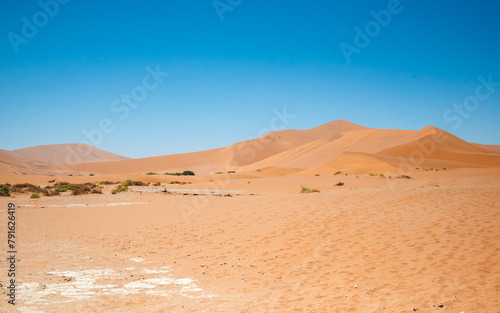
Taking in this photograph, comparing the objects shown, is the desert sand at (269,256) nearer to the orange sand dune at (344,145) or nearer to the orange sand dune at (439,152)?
the orange sand dune at (439,152)

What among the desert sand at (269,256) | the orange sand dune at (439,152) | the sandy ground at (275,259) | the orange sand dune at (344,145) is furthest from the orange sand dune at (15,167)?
the orange sand dune at (439,152)

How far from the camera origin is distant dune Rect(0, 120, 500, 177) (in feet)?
148

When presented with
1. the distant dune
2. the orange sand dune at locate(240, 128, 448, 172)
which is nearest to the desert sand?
the distant dune

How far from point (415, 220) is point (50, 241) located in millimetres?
10927

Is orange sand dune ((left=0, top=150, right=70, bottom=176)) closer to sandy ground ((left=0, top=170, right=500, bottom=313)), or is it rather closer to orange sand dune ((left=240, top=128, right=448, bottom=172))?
orange sand dune ((left=240, top=128, right=448, bottom=172))

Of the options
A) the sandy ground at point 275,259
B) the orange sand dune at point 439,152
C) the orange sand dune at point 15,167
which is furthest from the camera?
the orange sand dune at point 439,152

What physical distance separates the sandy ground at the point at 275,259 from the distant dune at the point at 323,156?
2854cm

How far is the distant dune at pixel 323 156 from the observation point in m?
45.0

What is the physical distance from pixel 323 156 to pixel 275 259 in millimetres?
62328

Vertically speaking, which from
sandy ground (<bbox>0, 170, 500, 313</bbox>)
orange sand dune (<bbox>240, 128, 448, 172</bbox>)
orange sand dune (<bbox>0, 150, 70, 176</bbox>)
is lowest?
sandy ground (<bbox>0, 170, 500, 313</bbox>)

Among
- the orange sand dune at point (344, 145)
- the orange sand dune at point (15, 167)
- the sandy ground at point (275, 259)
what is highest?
the orange sand dune at point (344, 145)

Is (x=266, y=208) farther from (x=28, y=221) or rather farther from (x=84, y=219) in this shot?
(x=28, y=221)

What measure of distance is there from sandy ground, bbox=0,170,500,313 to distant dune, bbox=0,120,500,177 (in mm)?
28537

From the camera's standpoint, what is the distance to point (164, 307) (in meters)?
5.57
